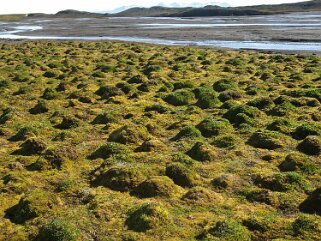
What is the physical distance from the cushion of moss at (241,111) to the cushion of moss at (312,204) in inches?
382

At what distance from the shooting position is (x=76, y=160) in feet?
54.7

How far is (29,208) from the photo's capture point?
12461 millimetres

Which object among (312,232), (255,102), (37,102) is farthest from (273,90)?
(312,232)

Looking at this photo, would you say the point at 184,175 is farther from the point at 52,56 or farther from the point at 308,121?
the point at 52,56

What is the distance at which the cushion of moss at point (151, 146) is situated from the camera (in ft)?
58.5

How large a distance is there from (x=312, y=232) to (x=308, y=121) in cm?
1167

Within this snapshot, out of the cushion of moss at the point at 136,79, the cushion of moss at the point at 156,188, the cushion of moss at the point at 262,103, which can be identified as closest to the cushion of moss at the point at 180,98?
the cushion of moss at the point at 262,103

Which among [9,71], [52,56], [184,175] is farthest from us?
[52,56]

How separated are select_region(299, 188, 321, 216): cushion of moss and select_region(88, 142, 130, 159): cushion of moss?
302 inches

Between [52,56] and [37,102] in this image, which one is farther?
[52,56]

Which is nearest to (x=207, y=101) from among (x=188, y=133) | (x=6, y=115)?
(x=188, y=133)

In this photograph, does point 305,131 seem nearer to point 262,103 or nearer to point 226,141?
point 226,141

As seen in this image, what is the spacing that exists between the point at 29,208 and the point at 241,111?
13.7 m

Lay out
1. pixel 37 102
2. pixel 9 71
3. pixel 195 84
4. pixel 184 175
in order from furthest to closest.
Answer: pixel 9 71, pixel 195 84, pixel 37 102, pixel 184 175
